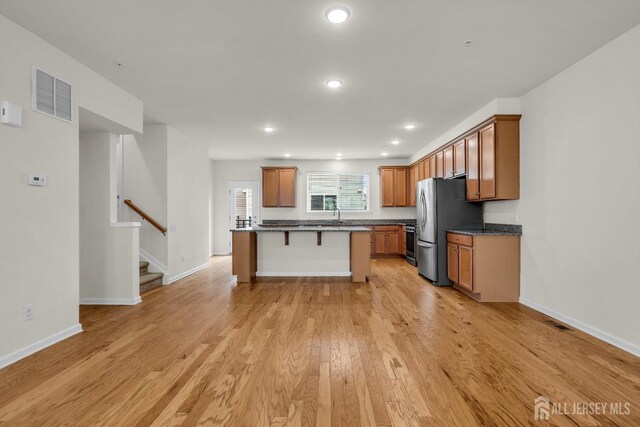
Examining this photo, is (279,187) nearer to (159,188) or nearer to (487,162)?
(159,188)

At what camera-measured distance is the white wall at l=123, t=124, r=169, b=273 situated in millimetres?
5223

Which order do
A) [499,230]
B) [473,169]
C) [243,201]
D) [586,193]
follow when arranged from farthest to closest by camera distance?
[243,201] → [473,169] → [499,230] → [586,193]

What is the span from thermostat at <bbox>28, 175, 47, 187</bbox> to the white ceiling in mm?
1232

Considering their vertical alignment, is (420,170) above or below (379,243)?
above

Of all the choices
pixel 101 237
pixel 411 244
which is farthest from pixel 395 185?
pixel 101 237

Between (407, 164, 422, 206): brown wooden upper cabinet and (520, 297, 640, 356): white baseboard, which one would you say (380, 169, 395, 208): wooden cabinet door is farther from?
(520, 297, 640, 356): white baseboard

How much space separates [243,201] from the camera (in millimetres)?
8742

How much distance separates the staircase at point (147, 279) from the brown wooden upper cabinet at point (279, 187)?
3.65 m

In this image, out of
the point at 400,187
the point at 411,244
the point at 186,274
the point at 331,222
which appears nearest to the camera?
the point at 186,274

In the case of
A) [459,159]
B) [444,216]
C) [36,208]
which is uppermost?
[459,159]

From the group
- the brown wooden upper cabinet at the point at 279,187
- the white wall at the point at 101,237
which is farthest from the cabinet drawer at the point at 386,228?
the white wall at the point at 101,237

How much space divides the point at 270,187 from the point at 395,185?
3335mm

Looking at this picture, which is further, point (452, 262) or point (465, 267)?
Answer: point (452, 262)

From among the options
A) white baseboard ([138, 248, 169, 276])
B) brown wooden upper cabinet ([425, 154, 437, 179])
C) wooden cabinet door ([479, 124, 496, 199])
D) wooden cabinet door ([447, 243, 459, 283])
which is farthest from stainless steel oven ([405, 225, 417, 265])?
white baseboard ([138, 248, 169, 276])
